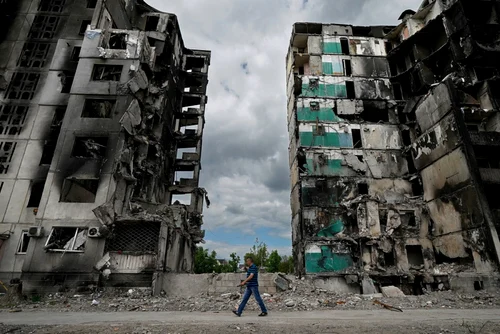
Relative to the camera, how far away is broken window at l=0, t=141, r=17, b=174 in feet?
61.9

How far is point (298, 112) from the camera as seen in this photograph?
29359 mm

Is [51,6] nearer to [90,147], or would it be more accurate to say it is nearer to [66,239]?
[90,147]

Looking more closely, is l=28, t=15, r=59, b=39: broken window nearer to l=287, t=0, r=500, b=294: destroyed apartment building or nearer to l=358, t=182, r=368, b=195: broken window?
l=287, t=0, r=500, b=294: destroyed apartment building

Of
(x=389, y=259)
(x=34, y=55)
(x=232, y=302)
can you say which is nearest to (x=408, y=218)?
(x=389, y=259)

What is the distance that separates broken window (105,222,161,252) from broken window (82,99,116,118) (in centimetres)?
871

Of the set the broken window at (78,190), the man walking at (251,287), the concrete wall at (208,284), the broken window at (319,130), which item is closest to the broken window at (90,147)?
the broken window at (78,190)

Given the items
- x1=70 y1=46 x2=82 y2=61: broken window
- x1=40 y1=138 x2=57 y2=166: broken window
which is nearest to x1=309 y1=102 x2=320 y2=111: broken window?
x1=70 y1=46 x2=82 y2=61: broken window

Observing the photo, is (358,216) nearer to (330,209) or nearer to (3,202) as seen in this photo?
(330,209)

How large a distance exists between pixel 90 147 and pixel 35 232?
5.90 m

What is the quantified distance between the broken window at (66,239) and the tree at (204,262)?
30.8 metres

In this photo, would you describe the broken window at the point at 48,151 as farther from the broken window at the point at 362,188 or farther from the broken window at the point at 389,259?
the broken window at the point at 389,259

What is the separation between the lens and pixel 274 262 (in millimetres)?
53188

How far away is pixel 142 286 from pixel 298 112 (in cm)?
2167

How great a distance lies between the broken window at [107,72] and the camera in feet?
69.1
